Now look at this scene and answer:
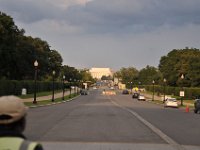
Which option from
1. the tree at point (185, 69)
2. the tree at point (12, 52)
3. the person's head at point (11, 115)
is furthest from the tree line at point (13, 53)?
the person's head at point (11, 115)

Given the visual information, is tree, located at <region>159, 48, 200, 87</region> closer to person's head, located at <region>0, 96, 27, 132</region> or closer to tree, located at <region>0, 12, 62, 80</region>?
tree, located at <region>0, 12, 62, 80</region>

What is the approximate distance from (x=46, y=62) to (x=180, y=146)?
13275 cm

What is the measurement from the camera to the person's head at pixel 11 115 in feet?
11.9

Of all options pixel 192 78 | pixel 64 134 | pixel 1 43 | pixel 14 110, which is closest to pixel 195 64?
pixel 192 78

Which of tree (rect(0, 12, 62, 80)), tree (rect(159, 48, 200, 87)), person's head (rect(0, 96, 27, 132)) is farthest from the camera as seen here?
tree (rect(159, 48, 200, 87))

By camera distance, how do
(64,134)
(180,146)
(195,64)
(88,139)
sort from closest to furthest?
1. (180,146)
2. (88,139)
3. (64,134)
4. (195,64)

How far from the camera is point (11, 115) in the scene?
3.64 m

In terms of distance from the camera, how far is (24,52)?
121 meters

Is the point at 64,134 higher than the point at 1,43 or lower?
lower

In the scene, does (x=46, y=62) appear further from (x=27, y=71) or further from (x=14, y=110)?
(x=14, y=110)

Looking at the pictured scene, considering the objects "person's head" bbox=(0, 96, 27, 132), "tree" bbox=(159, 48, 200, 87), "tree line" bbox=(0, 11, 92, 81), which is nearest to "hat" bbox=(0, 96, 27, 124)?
"person's head" bbox=(0, 96, 27, 132)

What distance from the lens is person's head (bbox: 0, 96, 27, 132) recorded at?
3633 millimetres

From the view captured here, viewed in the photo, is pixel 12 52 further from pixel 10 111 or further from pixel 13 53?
pixel 10 111

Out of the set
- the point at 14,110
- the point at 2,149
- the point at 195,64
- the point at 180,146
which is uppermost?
the point at 195,64
